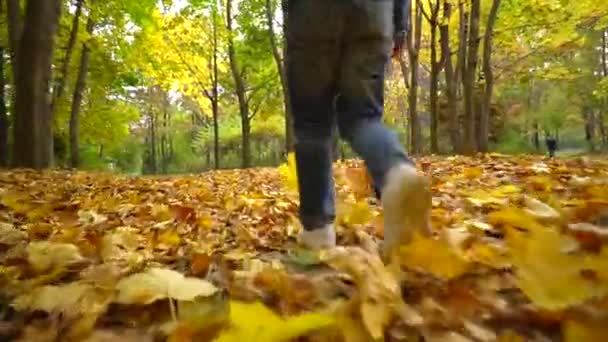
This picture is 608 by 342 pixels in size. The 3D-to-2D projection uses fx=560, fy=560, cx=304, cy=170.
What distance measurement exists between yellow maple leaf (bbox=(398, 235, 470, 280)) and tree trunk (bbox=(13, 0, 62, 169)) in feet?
26.5

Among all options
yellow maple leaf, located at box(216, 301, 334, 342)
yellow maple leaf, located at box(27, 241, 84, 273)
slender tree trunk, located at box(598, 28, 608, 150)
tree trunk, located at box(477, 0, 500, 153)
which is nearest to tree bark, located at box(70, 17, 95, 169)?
tree trunk, located at box(477, 0, 500, 153)

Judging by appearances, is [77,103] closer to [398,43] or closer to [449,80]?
[449,80]

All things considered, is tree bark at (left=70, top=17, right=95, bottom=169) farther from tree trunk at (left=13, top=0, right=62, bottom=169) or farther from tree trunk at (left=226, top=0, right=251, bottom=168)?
tree trunk at (left=13, top=0, right=62, bottom=169)

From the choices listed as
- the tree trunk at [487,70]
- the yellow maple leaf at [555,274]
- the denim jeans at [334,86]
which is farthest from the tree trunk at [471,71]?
the yellow maple leaf at [555,274]

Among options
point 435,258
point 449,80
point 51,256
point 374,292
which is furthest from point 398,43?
point 449,80

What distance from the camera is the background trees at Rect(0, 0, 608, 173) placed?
359 inches

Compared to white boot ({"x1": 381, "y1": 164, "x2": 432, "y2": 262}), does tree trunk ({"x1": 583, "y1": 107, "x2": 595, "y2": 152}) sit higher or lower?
higher

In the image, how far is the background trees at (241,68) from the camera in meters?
9.12

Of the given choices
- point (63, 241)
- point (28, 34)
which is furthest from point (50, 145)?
point (63, 241)

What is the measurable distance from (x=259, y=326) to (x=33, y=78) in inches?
334

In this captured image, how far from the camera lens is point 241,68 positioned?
22.8 m

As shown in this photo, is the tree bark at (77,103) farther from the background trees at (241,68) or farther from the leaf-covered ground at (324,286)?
the leaf-covered ground at (324,286)

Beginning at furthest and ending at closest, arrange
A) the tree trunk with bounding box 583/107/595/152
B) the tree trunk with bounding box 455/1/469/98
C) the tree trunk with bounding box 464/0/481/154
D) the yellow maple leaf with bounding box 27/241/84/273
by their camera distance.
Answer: the tree trunk with bounding box 583/107/595/152
the tree trunk with bounding box 455/1/469/98
the tree trunk with bounding box 464/0/481/154
the yellow maple leaf with bounding box 27/241/84/273

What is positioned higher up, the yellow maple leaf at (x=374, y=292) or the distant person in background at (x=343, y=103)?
the distant person in background at (x=343, y=103)
